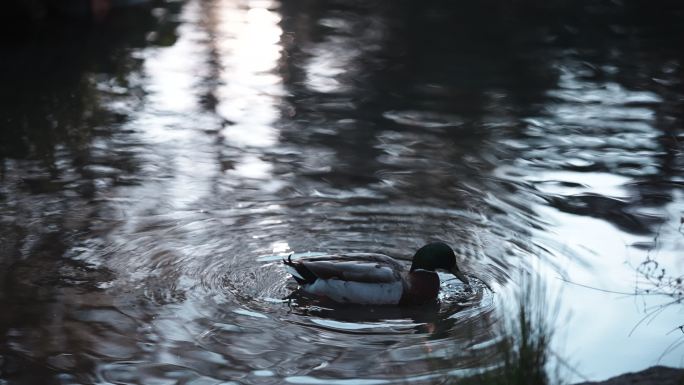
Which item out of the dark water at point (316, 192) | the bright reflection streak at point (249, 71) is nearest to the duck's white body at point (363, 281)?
the dark water at point (316, 192)

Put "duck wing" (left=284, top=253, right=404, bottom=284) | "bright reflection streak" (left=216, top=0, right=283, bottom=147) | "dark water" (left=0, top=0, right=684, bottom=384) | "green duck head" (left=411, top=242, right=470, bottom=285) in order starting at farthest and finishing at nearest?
"bright reflection streak" (left=216, top=0, right=283, bottom=147), "green duck head" (left=411, top=242, right=470, bottom=285), "duck wing" (left=284, top=253, right=404, bottom=284), "dark water" (left=0, top=0, right=684, bottom=384)

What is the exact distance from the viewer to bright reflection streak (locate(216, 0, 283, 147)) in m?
12.0

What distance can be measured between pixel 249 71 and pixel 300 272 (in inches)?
319

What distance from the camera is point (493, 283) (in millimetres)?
7633

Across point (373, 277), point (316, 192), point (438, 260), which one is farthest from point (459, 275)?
point (316, 192)

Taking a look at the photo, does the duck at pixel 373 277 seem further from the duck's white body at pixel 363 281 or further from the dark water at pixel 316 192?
the dark water at pixel 316 192

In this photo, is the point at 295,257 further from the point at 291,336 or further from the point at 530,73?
the point at 530,73

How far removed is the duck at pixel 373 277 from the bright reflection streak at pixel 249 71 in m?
4.03

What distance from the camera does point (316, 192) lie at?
31.6 ft

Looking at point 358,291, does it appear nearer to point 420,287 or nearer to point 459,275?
point 420,287

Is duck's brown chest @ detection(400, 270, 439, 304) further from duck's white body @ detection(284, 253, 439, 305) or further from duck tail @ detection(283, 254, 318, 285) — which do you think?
duck tail @ detection(283, 254, 318, 285)

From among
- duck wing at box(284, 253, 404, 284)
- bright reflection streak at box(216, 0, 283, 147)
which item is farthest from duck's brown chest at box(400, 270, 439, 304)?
bright reflection streak at box(216, 0, 283, 147)

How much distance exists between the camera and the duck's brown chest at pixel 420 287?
291 inches

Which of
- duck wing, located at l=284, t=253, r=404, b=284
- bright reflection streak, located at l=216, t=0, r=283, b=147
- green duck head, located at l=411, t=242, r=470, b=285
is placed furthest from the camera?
bright reflection streak, located at l=216, t=0, r=283, b=147
